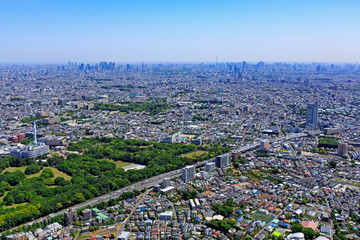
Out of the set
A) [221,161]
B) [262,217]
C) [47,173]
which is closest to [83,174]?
[47,173]

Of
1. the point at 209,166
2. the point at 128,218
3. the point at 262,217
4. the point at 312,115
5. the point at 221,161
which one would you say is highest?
the point at 312,115

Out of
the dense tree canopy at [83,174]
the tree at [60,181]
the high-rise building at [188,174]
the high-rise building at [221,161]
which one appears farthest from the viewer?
the high-rise building at [221,161]

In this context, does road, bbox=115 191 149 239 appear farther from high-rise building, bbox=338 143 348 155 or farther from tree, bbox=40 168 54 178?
high-rise building, bbox=338 143 348 155

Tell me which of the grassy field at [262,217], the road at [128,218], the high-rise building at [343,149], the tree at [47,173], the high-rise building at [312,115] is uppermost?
the high-rise building at [312,115]

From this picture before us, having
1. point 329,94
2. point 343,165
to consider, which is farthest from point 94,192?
point 329,94

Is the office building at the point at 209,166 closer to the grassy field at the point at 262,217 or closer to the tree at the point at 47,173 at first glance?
the grassy field at the point at 262,217

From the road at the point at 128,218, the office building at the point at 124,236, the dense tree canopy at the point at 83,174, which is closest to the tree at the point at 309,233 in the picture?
the office building at the point at 124,236

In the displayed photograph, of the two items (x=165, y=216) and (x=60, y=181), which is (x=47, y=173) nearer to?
(x=60, y=181)

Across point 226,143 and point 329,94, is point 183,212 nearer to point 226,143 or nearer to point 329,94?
point 226,143

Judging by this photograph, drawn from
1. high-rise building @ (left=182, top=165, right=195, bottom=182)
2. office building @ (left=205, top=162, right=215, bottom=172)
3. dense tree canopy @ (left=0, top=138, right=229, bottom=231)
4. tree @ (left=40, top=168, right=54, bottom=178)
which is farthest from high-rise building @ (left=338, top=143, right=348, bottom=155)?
tree @ (left=40, top=168, right=54, bottom=178)

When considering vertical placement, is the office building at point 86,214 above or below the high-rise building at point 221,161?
below

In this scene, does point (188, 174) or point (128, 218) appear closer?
point (128, 218)

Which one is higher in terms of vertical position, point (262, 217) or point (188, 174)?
point (188, 174)
